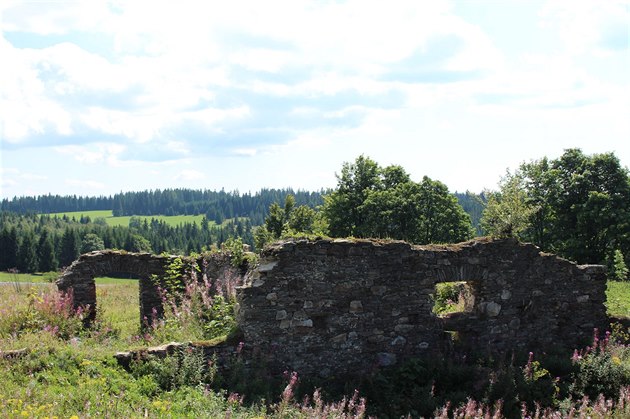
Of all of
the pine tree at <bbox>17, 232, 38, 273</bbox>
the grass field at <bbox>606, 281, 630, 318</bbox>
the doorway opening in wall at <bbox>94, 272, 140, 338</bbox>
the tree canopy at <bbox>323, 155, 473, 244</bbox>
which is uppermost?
the tree canopy at <bbox>323, 155, 473, 244</bbox>

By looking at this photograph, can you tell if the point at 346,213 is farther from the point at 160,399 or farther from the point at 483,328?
the point at 160,399

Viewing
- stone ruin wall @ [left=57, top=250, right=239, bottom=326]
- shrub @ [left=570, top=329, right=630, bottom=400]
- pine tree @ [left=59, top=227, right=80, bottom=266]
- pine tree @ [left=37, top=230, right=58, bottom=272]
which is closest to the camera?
shrub @ [left=570, top=329, right=630, bottom=400]

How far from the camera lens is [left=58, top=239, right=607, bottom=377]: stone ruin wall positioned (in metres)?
9.07

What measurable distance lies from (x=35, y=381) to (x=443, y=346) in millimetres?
7011

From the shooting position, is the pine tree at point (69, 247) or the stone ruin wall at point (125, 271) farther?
the pine tree at point (69, 247)

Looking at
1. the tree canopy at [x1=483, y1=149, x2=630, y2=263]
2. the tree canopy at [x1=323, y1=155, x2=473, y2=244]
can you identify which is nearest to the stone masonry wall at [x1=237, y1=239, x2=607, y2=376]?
the tree canopy at [x1=483, y1=149, x2=630, y2=263]

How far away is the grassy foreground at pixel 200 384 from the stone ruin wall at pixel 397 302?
52 cm

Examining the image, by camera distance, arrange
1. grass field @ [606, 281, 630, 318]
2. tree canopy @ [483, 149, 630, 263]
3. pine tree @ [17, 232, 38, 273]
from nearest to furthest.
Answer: grass field @ [606, 281, 630, 318], tree canopy @ [483, 149, 630, 263], pine tree @ [17, 232, 38, 273]

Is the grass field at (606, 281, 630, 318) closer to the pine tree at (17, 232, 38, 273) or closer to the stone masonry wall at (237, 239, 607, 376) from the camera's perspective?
the stone masonry wall at (237, 239, 607, 376)

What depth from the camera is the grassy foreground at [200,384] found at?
7.14 meters

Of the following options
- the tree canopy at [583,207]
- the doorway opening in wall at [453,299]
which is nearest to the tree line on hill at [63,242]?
the tree canopy at [583,207]

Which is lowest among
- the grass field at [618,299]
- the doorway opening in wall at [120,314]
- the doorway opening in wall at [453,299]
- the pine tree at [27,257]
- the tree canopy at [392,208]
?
the pine tree at [27,257]

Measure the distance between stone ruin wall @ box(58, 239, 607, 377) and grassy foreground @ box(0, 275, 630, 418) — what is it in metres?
0.52

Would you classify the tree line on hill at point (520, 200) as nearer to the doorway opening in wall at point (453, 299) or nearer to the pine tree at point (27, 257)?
the doorway opening in wall at point (453, 299)
